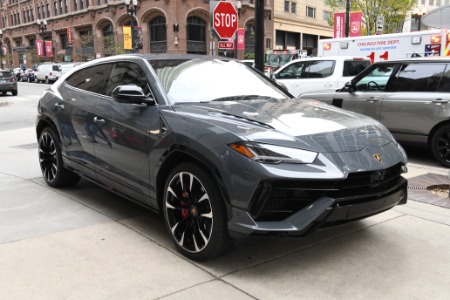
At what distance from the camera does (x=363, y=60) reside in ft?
41.2

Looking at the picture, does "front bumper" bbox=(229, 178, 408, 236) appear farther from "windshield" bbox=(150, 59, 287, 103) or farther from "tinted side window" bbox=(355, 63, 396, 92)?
"tinted side window" bbox=(355, 63, 396, 92)

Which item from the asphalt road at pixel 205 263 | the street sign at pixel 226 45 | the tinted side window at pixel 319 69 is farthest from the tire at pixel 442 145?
the tinted side window at pixel 319 69

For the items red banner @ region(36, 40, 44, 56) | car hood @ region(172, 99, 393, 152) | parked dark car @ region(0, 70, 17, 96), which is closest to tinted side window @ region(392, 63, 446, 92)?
car hood @ region(172, 99, 393, 152)

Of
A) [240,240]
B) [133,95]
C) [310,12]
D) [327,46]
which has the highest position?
[310,12]

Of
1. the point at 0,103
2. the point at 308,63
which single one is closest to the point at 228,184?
the point at 308,63

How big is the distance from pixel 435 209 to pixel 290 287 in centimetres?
259

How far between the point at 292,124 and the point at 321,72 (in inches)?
369

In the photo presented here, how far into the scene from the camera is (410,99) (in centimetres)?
727

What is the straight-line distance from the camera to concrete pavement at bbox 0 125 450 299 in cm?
312

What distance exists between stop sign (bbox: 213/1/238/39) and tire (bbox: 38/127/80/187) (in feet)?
15.2

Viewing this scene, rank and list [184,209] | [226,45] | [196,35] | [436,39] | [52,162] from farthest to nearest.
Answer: [196,35] → [436,39] → [226,45] → [52,162] → [184,209]

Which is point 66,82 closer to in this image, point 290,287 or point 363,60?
point 290,287

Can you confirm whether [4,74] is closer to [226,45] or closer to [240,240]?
[226,45]

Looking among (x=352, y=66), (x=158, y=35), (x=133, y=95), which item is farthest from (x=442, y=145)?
(x=158, y=35)
